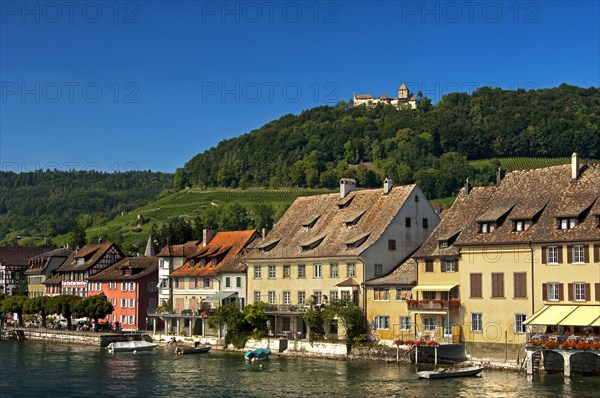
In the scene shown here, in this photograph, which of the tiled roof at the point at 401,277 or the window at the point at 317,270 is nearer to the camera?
the tiled roof at the point at 401,277

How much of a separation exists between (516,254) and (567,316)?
274 inches

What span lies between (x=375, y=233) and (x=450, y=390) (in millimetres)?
27105

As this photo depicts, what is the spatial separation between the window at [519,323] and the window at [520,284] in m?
1.54

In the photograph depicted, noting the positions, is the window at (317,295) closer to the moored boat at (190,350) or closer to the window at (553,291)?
the moored boat at (190,350)

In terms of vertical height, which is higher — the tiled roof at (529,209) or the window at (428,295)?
the tiled roof at (529,209)

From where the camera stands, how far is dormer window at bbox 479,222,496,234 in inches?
2817

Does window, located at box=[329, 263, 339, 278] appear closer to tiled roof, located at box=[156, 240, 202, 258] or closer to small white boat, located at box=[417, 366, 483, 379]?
small white boat, located at box=[417, 366, 483, 379]

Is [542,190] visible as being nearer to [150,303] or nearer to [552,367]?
[552,367]

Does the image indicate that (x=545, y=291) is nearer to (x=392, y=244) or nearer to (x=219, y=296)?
(x=392, y=244)

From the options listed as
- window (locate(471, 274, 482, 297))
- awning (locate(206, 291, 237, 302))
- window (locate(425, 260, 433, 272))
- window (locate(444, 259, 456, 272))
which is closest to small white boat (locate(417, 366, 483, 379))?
window (locate(471, 274, 482, 297))

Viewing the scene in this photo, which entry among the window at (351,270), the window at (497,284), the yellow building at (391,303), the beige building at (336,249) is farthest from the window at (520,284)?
the window at (351,270)

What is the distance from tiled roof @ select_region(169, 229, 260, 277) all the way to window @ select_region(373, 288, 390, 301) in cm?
2179

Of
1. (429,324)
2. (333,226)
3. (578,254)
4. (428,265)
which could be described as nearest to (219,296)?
(333,226)

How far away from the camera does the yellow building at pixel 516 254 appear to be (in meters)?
65.2
